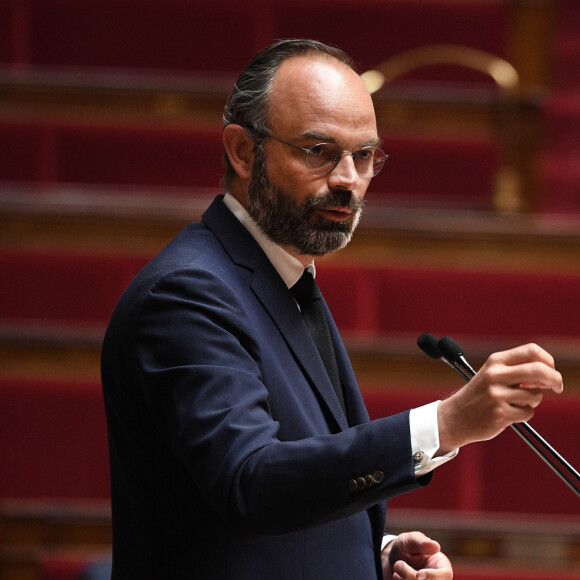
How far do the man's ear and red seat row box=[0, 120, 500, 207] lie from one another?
2.39 ft

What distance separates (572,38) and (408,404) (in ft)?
2.42

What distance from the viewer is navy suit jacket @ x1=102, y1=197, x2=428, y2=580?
1.00 ft

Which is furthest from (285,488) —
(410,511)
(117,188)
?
(117,188)

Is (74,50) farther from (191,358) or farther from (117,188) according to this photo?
(191,358)

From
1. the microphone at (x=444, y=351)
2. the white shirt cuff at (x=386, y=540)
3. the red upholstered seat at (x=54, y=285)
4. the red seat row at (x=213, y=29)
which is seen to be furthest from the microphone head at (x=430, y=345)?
the red seat row at (x=213, y=29)

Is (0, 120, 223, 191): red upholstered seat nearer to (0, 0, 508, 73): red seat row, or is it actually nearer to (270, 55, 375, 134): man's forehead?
(0, 0, 508, 73): red seat row

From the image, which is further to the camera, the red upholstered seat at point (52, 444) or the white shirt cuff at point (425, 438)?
the red upholstered seat at point (52, 444)

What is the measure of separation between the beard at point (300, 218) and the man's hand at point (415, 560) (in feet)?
0.41

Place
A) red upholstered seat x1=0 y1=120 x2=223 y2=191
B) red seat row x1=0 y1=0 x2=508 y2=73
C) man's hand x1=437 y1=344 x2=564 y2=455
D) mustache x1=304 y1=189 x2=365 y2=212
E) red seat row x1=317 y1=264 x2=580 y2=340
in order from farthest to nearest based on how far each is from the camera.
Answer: red seat row x1=0 y1=0 x2=508 y2=73 → red upholstered seat x1=0 y1=120 x2=223 y2=191 → red seat row x1=317 y1=264 x2=580 y2=340 → mustache x1=304 y1=189 x2=365 y2=212 → man's hand x1=437 y1=344 x2=564 y2=455

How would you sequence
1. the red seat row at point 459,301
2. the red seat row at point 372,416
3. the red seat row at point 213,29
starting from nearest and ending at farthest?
1. the red seat row at point 372,416
2. the red seat row at point 459,301
3. the red seat row at point 213,29

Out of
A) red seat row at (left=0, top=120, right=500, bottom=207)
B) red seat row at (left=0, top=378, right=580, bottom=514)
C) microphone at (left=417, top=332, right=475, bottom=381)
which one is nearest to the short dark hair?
microphone at (left=417, top=332, right=475, bottom=381)

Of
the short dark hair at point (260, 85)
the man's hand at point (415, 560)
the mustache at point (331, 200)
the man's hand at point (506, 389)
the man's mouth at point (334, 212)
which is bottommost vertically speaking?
the man's hand at point (415, 560)

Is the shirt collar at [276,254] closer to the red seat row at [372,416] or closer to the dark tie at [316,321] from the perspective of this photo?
the dark tie at [316,321]

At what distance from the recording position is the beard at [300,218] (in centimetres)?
38
